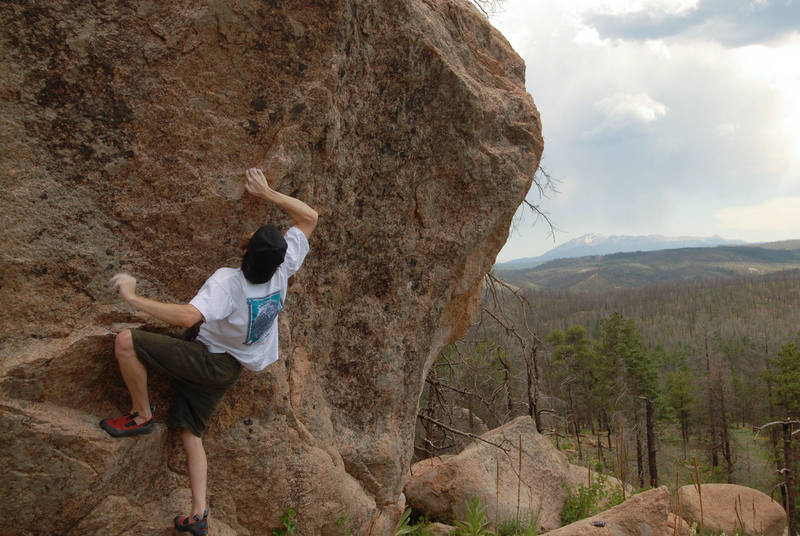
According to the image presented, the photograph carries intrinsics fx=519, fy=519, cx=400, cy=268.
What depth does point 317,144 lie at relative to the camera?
4.19 meters

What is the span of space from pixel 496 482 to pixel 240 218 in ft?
19.3

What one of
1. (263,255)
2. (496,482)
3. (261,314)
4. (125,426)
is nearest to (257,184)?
(263,255)

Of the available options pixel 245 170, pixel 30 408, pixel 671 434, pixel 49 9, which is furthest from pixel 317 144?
pixel 671 434

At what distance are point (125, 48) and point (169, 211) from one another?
1.08m

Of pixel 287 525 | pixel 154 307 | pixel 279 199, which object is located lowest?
pixel 287 525

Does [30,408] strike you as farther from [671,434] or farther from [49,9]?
[671,434]

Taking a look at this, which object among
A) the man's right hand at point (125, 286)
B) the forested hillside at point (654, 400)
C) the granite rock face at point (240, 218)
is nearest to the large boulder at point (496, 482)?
the granite rock face at point (240, 218)

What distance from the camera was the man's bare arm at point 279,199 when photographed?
12.4ft

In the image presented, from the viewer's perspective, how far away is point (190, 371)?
339 cm

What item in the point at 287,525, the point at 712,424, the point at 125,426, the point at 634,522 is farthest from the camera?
the point at 712,424

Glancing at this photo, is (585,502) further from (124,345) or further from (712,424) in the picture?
(712,424)

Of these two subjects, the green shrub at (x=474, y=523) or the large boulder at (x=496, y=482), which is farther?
the large boulder at (x=496, y=482)

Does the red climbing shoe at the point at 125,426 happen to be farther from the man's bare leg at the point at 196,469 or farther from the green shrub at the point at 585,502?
the green shrub at the point at 585,502

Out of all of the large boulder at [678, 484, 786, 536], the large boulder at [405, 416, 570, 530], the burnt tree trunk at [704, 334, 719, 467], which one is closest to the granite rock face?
the large boulder at [405, 416, 570, 530]
